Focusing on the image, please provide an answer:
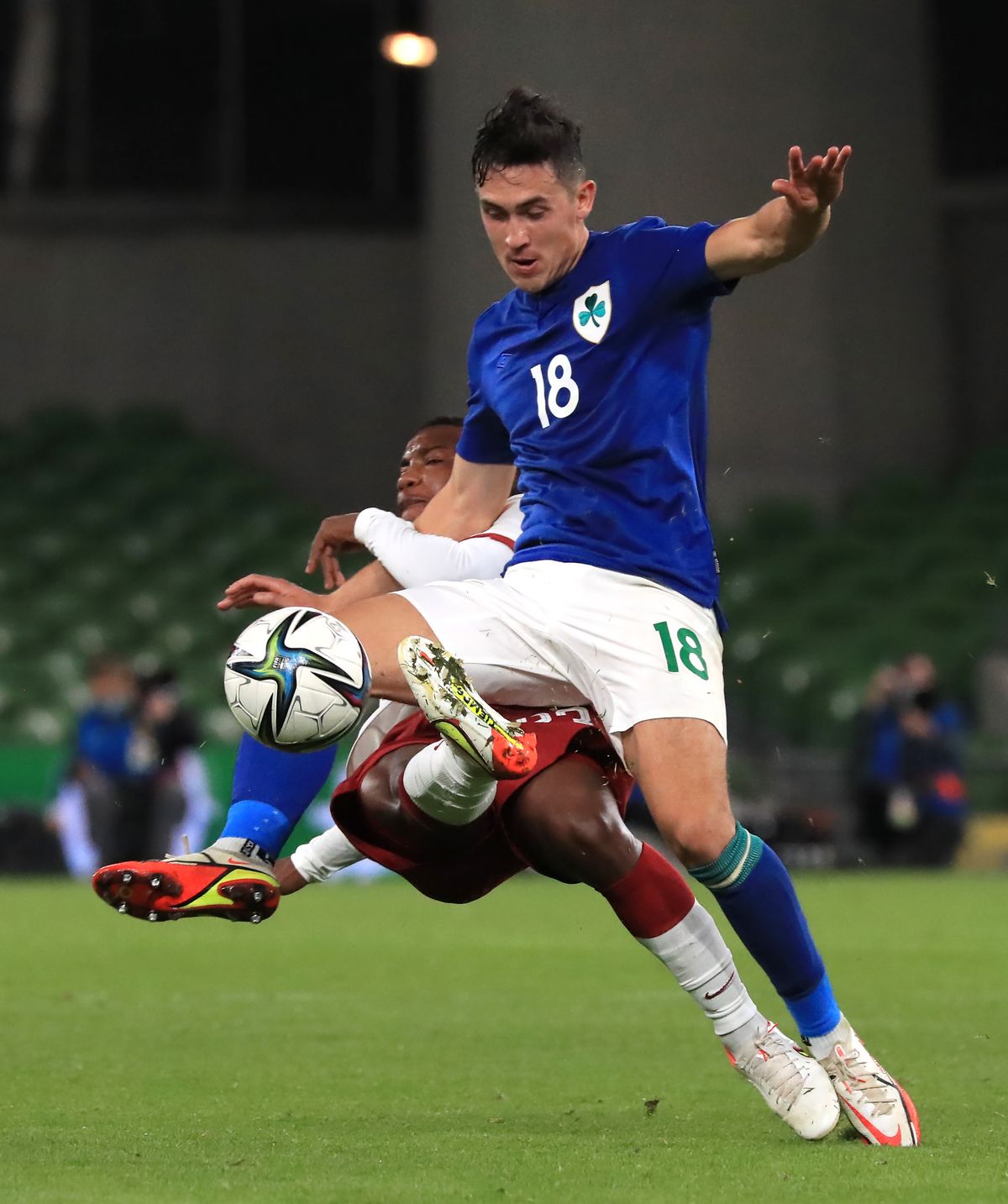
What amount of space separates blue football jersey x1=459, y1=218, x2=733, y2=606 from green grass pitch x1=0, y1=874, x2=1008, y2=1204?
129 cm

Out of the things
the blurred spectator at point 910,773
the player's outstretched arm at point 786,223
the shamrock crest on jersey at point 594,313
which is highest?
the player's outstretched arm at point 786,223

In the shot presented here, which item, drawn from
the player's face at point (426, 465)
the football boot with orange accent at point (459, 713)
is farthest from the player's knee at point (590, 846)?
the player's face at point (426, 465)

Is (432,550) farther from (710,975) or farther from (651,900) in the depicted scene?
(710,975)

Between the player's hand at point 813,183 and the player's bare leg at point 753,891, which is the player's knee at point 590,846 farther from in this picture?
the player's hand at point 813,183

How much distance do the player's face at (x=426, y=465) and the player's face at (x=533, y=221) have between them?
140 centimetres

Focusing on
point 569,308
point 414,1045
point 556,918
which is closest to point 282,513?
point 556,918

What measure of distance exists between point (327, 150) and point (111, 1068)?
17.4 m

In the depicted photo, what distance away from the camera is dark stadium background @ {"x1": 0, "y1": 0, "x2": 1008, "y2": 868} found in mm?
17797

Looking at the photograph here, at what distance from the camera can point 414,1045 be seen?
21.1 ft

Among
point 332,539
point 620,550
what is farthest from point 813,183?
point 332,539

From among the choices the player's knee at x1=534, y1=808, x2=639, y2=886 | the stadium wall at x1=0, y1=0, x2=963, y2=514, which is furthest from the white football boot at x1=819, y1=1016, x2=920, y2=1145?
the stadium wall at x1=0, y1=0, x2=963, y2=514

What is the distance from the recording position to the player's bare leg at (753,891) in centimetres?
449

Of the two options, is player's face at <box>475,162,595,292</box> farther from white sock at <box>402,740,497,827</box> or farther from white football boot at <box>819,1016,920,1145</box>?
white football boot at <box>819,1016,920,1145</box>

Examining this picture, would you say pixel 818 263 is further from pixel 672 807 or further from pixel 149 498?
pixel 672 807
